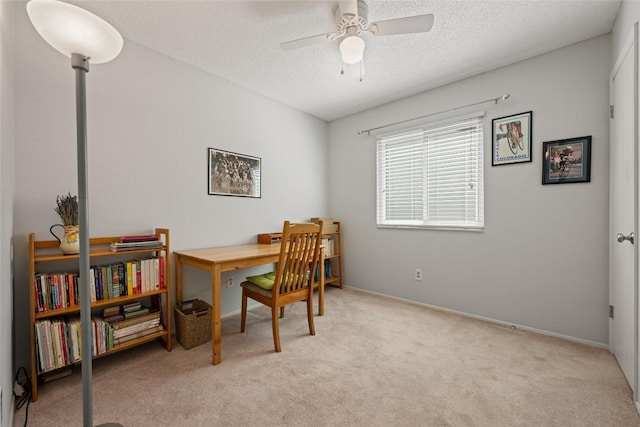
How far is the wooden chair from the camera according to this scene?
2.06m

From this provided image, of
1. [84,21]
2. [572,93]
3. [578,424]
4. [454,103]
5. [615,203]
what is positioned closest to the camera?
[84,21]

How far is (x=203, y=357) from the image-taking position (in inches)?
78.8

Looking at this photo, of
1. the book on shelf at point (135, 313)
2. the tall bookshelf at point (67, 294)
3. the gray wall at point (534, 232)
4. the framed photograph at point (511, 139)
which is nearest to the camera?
the tall bookshelf at point (67, 294)

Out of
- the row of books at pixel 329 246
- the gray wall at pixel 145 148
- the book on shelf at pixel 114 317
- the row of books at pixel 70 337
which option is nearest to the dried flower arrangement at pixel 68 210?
the gray wall at pixel 145 148

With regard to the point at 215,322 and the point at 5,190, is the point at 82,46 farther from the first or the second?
the point at 215,322

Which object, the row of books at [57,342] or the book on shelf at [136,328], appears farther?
the book on shelf at [136,328]

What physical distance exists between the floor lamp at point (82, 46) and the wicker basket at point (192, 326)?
3.34 feet

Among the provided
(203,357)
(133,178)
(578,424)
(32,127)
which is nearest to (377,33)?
(133,178)

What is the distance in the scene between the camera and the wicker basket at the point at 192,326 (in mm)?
2123

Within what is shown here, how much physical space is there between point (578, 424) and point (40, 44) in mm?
3818

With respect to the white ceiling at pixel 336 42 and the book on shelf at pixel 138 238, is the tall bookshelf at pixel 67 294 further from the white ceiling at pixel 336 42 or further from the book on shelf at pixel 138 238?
the white ceiling at pixel 336 42

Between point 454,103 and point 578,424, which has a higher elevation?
point 454,103

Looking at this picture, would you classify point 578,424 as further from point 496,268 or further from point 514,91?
point 514,91

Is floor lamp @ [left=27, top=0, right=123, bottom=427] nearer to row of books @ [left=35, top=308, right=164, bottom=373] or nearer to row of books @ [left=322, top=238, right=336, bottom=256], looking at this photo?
row of books @ [left=35, top=308, right=164, bottom=373]
